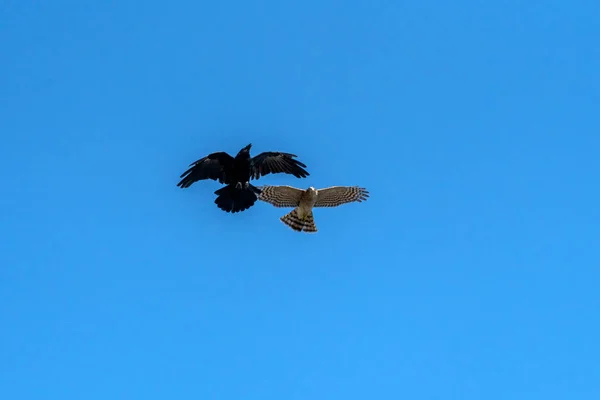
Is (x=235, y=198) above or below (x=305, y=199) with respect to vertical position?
below

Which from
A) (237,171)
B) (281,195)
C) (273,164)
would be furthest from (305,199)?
(237,171)

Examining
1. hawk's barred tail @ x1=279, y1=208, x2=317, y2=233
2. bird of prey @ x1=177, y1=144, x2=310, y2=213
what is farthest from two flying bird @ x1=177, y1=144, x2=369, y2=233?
hawk's barred tail @ x1=279, y1=208, x2=317, y2=233

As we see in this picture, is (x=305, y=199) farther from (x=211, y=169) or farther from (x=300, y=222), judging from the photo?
(x=211, y=169)

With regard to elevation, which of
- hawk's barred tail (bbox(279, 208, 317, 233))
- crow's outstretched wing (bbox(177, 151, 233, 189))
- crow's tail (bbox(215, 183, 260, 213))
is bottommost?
crow's tail (bbox(215, 183, 260, 213))

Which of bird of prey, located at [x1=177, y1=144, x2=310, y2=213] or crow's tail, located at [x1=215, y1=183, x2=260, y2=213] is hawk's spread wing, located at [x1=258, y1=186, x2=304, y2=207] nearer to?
bird of prey, located at [x1=177, y1=144, x2=310, y2=213]

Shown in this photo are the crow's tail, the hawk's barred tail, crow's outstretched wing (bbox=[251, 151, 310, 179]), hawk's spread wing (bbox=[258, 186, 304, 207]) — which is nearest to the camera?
the crow's tail

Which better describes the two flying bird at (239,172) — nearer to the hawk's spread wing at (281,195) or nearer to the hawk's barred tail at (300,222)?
the hawk's spread wing at (281,195)

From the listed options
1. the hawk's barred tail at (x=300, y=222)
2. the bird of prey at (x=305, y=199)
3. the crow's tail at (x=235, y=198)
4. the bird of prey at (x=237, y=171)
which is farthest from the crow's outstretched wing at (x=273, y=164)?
the hawk's barred tail at (x=300, y=222)
